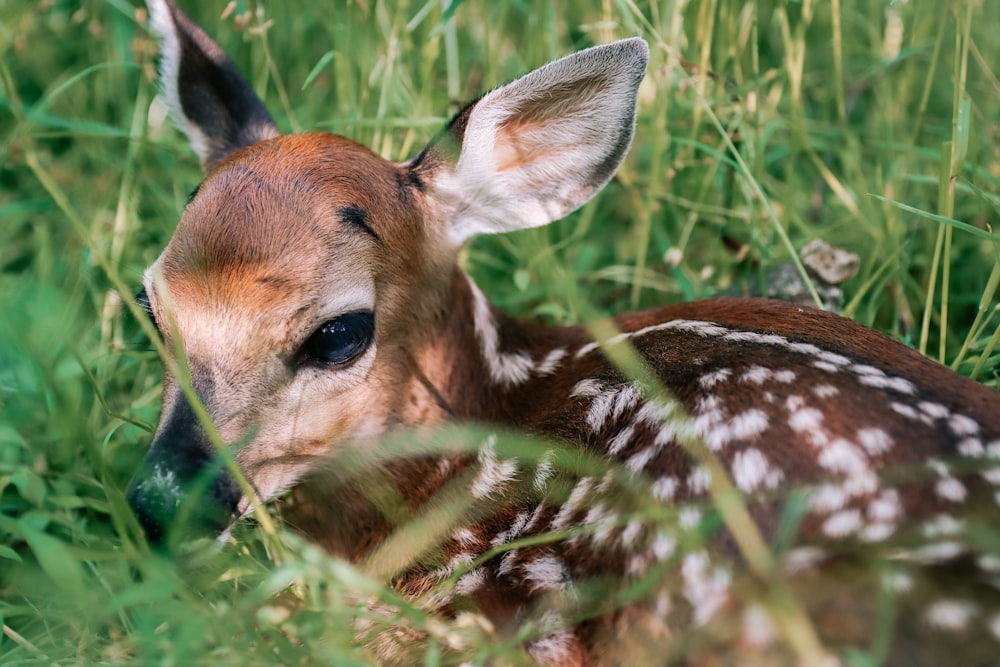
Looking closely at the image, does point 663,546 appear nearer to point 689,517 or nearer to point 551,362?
point 689,517

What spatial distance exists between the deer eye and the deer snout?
1.14 ft

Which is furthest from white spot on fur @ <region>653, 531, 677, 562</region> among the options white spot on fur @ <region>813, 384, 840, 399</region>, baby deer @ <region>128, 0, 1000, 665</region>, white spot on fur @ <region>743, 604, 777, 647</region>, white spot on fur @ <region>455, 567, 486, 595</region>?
white spot on fur @ <region>455, 567, 486, 595</region>

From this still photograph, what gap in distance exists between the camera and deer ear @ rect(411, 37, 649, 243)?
2.91 meters

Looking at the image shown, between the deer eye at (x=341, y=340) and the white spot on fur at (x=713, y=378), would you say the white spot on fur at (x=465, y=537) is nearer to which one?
the deer eye at (x=341, y=340)

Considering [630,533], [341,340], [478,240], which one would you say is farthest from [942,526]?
[478,240]

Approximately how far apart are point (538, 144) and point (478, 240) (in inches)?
38.3

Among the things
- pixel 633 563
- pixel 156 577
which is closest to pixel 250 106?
pixel 156 577

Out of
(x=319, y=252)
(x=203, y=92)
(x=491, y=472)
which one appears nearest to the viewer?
(x=319, y=252)

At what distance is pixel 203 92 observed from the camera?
10.9 feet

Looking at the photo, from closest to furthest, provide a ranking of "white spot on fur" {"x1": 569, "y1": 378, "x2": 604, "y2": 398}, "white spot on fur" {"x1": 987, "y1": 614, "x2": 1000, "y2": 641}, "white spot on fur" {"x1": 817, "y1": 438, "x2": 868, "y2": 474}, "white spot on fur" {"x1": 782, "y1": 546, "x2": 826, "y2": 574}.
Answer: "white spot on fur" {"x1": 987, "y1": 614, "x2": 1000, "y2": 641} → "white spot on fur" {"x1": 782, "y1": 546, "x2": 826, "y2": 574} → "white spot on fur" {"x1": 817, "y1": 438, "x2": 868, "y2": 474} → "white spot on fur" {"x1": 569, "y1": 378, "x2": 604, "y2": 398}

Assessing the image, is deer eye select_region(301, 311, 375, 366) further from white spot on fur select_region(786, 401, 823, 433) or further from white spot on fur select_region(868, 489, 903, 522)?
white spot on fur select_region(868, 489, 903, 522)

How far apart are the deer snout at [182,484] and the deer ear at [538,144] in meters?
1.01

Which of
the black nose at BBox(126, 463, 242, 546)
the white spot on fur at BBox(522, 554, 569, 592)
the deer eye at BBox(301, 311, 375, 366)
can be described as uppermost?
the deer eye at BBox(301, 311, 375, 366)

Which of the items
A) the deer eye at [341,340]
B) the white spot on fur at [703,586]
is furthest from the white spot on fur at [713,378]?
the deer eye at [341,340]
